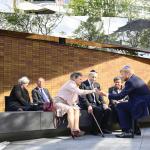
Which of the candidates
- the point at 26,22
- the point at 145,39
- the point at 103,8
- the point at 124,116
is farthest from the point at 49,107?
the point at 103,8

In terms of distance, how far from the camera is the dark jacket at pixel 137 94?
34.9 feet

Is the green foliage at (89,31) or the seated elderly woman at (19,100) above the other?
Result: the green foliage at (89,31)

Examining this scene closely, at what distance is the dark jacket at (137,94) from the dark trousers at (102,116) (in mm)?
1048

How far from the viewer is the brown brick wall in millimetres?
15578

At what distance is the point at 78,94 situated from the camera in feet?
35.9

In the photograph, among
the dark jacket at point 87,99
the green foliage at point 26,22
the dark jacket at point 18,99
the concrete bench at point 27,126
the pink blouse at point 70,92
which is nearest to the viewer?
the concrete bench at point 27,126

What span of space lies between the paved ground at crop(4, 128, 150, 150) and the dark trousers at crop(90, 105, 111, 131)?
0.74 m

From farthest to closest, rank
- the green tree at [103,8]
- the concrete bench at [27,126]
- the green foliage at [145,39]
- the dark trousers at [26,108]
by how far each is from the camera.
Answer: the green tree at [103,8]
the green foliage at [145,39]
the dark trousers at [26,108]
the concrete bench at [27,126]

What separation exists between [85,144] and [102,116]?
2077 mm

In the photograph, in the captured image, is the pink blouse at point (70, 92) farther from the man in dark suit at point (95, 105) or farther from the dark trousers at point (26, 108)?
the dark trousers at point (26, 108)

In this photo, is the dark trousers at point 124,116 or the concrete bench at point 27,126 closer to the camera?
the concrete bench at point 27,126

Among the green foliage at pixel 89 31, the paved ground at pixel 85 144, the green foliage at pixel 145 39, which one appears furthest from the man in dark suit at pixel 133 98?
the green foliage at pixel 145 39

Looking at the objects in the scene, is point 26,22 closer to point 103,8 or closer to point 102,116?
point 103,8

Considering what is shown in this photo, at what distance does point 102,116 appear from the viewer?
38.6ft
